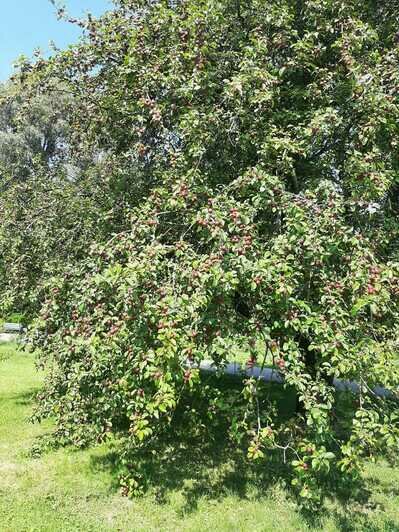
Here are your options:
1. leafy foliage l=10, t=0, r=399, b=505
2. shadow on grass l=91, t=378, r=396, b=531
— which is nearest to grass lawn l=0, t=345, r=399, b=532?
shadow on grass l=91, t=378, r=396, b=531

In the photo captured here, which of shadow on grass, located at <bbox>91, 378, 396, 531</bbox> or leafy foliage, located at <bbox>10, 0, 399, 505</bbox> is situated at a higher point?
leafy foliage, located at <bbox>10, 0, 399, 505</bbox>

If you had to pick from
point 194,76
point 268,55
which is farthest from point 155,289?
point 268,55

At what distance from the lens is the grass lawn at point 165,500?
4184mm

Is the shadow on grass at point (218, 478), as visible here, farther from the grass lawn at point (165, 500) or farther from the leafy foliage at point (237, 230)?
the leafy foliage at point (237, 230)

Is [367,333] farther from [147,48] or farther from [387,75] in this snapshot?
[147,48]

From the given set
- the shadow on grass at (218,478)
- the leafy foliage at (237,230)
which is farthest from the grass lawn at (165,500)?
the leafy foliage at (237,230)

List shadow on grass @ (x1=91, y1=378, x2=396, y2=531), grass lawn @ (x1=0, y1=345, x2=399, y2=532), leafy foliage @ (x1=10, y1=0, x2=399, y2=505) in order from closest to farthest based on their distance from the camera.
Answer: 1. leafy foliage @ (x1=10, y1=0, x2=399, y2=505)
2. grass lawn @ (x1=0, y1=345, x2=399, y2=532)
3. shadow on grass @ (x1=91, y1=378, x2=396, y2=531)

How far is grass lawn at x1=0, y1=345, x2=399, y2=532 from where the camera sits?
4.18 meters

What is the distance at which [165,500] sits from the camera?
4613mm

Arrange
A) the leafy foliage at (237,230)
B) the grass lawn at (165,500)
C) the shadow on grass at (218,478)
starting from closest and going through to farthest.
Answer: the leafy foliage at (237,230) → the grass lawn at (165,500) → the shadow on grass at (218,478)

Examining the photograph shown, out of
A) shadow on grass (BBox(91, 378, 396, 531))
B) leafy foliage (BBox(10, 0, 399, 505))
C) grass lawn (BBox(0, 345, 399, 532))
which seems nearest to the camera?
leafy foliage (BBox(10, 0, 399, 505))

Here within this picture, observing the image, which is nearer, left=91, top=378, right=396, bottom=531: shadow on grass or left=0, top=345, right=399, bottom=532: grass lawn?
left=0, top=345, right=399, bottom=532: grass lawn

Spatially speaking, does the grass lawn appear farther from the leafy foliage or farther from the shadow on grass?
the leafy foliage

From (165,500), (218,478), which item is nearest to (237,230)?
(165,500)
